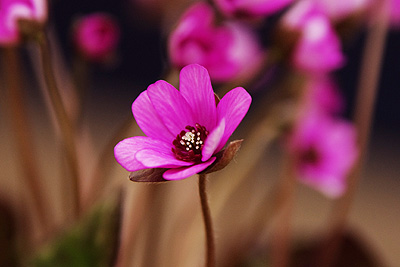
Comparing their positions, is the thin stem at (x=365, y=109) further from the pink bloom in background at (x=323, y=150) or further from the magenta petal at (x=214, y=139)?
the magenta petal at (x=214, y=139)

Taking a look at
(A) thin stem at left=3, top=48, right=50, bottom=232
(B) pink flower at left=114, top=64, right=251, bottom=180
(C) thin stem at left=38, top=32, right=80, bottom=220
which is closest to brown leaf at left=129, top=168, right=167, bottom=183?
(B) pink flower at left=114, top=64, right=251, bottom=180

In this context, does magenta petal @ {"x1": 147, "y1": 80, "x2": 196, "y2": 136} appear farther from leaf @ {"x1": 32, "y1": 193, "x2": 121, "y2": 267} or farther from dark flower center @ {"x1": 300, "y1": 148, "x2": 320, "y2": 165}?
dark flower center @ {"x1": 300, "y1": 148, "x2": 320, "y2": 165}

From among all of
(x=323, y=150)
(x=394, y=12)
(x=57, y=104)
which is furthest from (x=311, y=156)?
(x=57, y=104)

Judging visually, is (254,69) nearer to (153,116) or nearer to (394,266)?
(153,116)

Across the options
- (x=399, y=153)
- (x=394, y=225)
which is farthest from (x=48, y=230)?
(x=399, y=153)

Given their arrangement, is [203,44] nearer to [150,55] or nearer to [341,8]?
[341,8]
